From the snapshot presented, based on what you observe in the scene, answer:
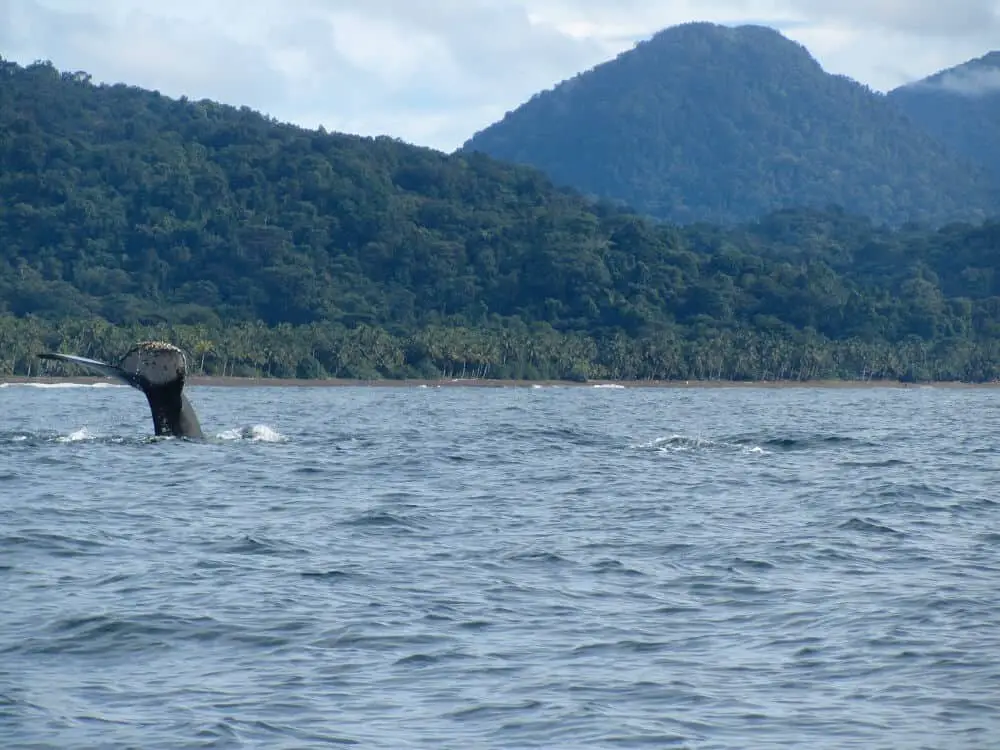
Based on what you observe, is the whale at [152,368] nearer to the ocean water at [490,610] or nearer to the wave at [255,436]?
Result: the ocean water at [490,610]

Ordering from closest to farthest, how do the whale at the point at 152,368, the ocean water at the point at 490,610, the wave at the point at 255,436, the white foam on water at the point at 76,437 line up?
the ocean water at the point at 490,610 → the whale at the point at 152,368 → the white foam on water at the point at 76,437 → the wave at the point at 255,436

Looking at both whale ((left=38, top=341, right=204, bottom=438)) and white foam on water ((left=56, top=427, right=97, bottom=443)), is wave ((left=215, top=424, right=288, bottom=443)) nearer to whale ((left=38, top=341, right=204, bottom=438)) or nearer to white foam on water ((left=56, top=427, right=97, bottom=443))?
white foam on water ((left=56, top=427, right=97, bottom=443))

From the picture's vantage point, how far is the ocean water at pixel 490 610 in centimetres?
1426

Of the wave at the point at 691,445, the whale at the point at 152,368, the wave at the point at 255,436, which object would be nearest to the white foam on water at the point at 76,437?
the wave at the point at 255,436

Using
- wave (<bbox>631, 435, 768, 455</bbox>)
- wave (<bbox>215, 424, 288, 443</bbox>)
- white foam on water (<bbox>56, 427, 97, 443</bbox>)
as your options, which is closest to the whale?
wave (<bbox>215, 424, 288, 443</bbox>)

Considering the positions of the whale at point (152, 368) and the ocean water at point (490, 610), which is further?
the whale at point (152, 368)

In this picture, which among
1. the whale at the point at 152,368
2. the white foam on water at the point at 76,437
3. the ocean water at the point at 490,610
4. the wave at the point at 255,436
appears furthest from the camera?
the wave at the point at 255,436

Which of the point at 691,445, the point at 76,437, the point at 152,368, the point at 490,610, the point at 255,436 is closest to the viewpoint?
the point at 490,610

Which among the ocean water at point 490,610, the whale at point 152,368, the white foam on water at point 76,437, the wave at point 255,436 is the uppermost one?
the whale at point 152,368

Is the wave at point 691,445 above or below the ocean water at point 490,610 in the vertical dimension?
above

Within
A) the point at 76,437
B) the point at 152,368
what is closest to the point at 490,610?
the point at 152,368

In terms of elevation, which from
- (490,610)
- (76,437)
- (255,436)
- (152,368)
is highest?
(152,368)

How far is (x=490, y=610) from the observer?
A: 1948 cm

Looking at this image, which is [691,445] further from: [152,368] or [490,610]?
[490,610]
